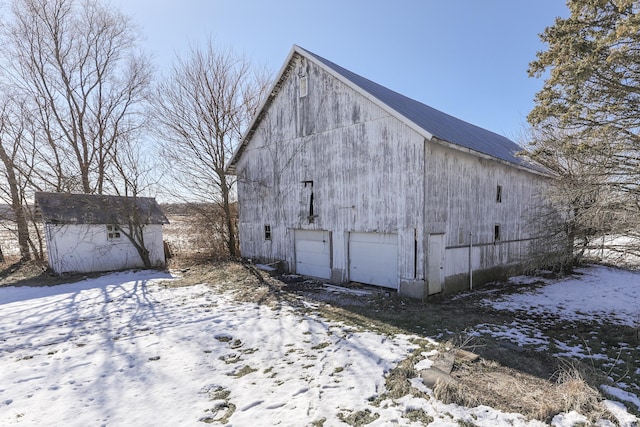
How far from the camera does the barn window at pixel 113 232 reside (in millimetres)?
14352

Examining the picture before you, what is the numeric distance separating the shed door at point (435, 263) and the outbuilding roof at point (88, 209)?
1271 centimetres

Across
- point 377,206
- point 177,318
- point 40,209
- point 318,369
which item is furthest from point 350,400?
point 40,209

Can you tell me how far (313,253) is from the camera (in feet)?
40.5

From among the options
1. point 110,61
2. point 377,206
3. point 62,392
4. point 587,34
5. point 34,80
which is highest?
point 110,61

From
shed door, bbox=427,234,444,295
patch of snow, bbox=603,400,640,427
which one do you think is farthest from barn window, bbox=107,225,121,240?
patch of snow, bbox=603,400,640,427

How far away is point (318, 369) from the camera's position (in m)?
4.91

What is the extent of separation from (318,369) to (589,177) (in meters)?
7.16

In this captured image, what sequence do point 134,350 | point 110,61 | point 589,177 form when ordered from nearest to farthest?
point 134,350 → point 589,177 → point 110,61

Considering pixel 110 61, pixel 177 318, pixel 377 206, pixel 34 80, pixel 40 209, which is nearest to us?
pixel 177 318

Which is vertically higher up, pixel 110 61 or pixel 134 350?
pixel 110 61

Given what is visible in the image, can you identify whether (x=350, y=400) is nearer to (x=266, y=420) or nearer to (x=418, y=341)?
(x=266, y=420)

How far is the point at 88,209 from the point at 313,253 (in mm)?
10500

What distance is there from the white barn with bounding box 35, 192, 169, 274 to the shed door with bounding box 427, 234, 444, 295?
12661mm

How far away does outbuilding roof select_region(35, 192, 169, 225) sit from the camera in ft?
43.5
